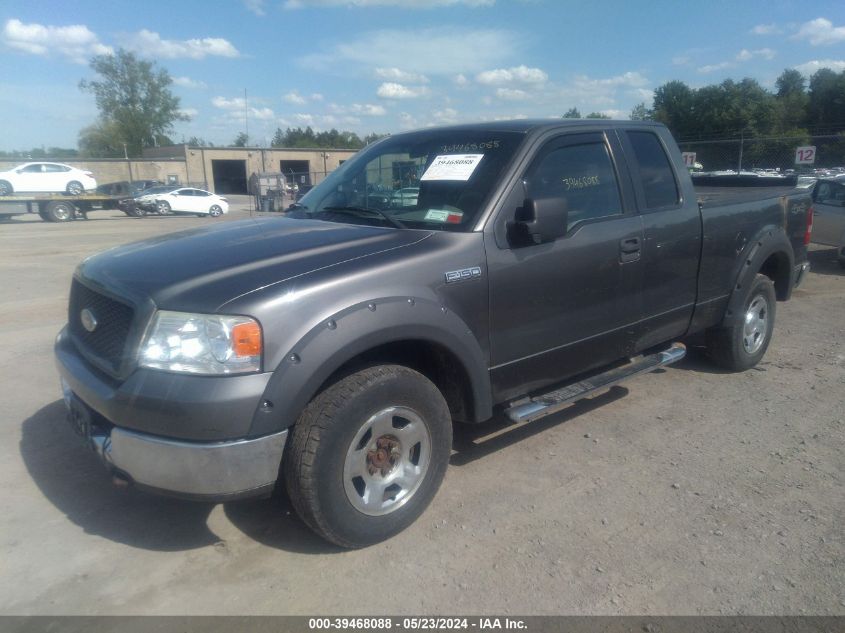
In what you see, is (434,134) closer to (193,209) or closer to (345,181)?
(345,181)

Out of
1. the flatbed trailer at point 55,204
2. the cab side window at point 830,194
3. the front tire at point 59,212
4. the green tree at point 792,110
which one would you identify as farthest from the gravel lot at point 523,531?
the green tree at point 792,110

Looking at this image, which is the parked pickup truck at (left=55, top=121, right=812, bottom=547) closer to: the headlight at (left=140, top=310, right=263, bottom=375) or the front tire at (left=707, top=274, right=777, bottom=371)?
the headlight at (left=140, top=310, right=263, bottom=375)

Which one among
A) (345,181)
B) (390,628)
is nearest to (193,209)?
(345,181)

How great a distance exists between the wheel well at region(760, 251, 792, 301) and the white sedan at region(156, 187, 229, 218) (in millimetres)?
32778

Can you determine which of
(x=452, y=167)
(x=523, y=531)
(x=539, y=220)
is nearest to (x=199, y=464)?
(x=523, y=531)

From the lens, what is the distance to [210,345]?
248 cm

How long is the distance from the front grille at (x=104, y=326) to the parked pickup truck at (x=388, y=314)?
0.01m

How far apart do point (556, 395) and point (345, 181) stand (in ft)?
6.47

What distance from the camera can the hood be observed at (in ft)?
8.59

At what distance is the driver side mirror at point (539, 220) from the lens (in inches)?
126

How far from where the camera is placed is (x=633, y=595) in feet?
8.71

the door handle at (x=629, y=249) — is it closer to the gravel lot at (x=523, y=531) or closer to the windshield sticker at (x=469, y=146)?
the windshield sticker at (x=469, y=146)

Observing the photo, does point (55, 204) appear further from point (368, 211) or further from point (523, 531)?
point (523, 531)

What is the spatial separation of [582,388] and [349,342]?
68.4 inches
